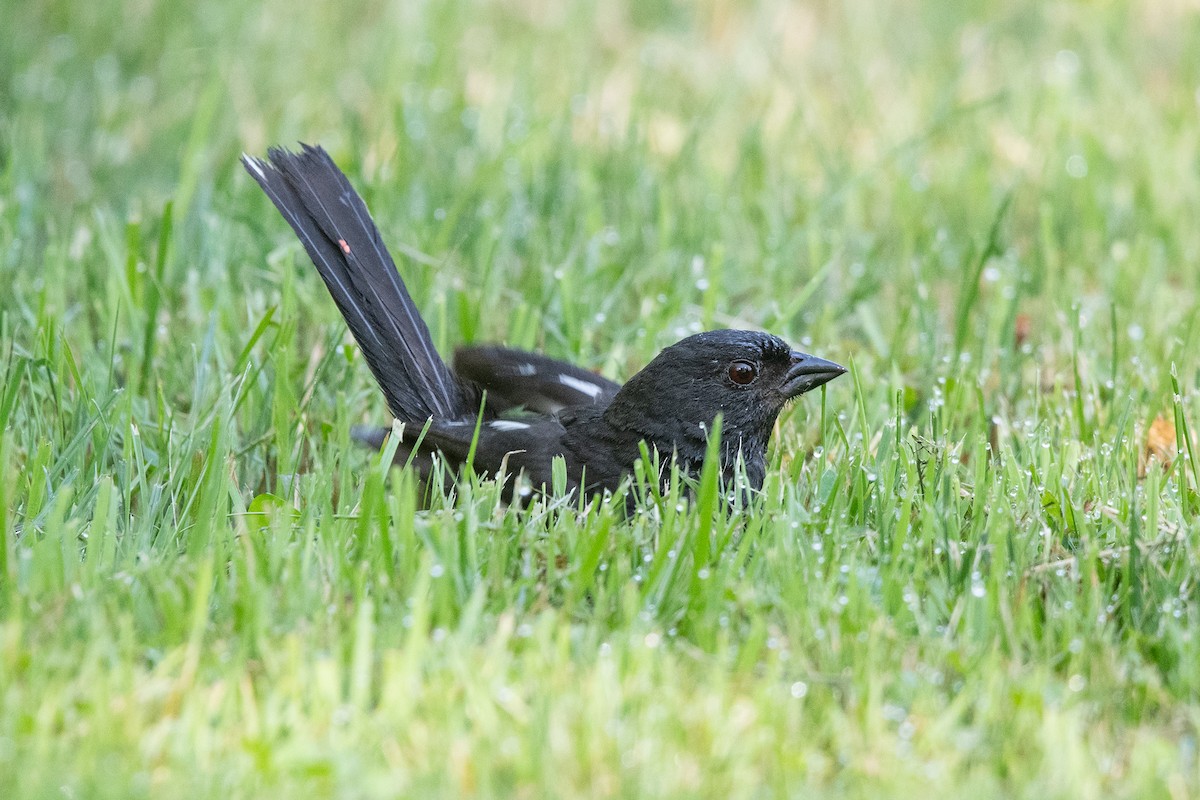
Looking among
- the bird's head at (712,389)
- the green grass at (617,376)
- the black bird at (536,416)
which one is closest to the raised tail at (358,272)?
the black bird at (536,416)

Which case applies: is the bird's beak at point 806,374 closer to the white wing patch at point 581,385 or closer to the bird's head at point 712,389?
the bird's head at point 712,389

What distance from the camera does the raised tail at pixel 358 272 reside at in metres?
4.12

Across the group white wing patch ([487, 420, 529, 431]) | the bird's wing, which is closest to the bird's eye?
the bird's wing

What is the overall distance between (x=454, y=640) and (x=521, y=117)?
16.2 ft

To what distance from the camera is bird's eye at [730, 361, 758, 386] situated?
407cm

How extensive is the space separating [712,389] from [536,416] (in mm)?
584

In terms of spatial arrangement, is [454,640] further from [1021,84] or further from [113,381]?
[1021,84]

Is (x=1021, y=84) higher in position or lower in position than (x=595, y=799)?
higher

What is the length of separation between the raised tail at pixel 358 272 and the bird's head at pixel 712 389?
0.59 meters

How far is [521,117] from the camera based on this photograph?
7309mm

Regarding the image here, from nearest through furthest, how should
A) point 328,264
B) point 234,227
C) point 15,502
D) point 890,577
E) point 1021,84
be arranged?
point 890,577
point 15,502
point 328,264
point 234,227
point 1021,84

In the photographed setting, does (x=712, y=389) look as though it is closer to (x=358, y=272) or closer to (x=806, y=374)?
(x=806, y=374)

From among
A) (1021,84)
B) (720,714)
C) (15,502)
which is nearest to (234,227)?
(15,502)

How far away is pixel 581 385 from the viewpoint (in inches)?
176
